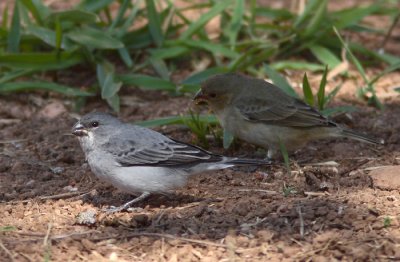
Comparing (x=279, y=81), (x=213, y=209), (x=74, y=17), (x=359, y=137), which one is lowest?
(x=359, y=137)

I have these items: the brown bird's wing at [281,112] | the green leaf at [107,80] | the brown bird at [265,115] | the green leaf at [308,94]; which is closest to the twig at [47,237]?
the brown bird at [265,115]

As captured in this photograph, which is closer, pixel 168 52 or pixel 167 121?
pixel 167 121

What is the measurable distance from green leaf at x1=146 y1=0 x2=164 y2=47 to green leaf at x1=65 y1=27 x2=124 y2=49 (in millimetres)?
650

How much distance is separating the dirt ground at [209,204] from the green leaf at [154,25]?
0.91 meters

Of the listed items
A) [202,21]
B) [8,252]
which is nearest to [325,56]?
[202,21]

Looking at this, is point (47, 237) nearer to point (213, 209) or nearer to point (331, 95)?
point (213, 209)

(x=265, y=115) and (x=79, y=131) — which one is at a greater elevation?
(x=79, y=131)

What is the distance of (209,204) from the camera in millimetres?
5812

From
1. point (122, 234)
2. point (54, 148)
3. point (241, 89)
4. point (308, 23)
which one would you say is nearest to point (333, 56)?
point (308, 23)

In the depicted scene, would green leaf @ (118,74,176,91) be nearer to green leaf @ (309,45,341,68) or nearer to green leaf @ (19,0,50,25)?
green leaf @ (19,0,50,25)

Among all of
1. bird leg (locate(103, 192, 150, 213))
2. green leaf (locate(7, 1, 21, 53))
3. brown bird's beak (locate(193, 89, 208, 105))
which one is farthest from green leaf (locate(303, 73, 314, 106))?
green leaf (locate(7, 1, 21, 53))

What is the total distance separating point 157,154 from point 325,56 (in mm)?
3455

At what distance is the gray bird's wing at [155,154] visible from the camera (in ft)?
19.9

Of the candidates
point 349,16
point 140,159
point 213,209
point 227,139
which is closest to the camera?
point 213,209
